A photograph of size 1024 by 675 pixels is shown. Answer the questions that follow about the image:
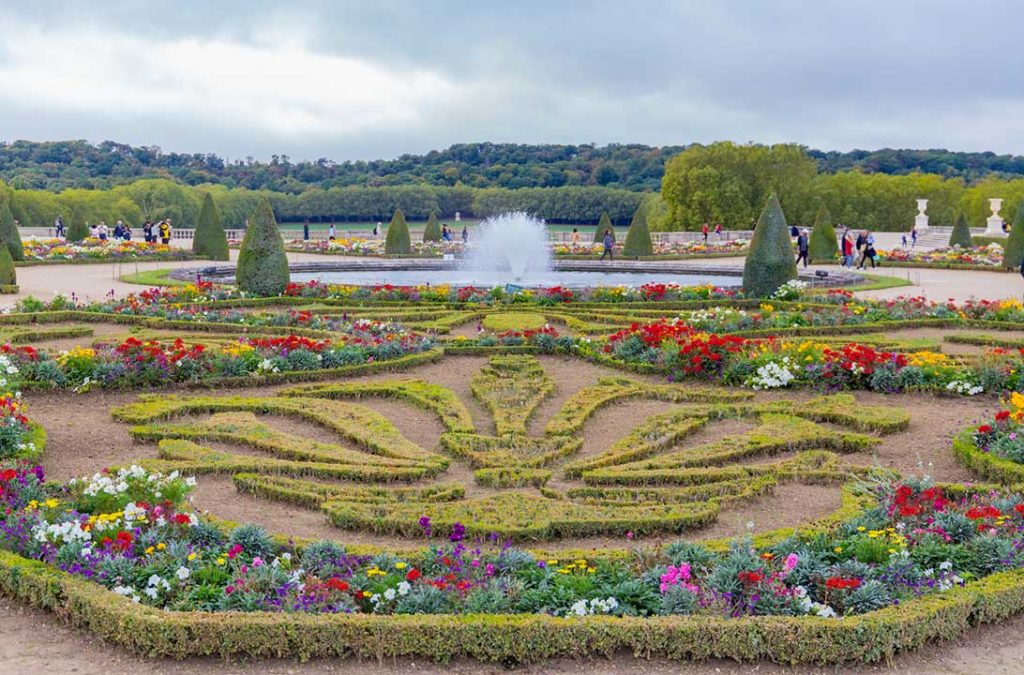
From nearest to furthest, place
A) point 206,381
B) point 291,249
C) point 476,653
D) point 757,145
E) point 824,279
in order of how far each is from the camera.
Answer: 1. point 476,653
2. point 206,381
3. point 824,279
4. point 291,249
5. point 757,145

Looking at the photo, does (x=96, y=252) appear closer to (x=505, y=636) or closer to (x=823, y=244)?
(x=823, y=244)

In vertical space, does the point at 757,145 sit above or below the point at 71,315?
above

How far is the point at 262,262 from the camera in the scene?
22812mm

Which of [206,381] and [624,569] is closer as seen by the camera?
[624,569]

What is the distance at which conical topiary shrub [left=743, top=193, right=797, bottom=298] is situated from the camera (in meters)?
23.2

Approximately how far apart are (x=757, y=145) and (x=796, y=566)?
66.8 metres

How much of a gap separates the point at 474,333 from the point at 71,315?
695 centimetres

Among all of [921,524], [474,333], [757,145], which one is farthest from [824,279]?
[757,145]

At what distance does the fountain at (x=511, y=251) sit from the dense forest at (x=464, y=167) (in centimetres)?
6431

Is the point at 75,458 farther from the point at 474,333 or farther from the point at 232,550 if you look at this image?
the point at 474,333

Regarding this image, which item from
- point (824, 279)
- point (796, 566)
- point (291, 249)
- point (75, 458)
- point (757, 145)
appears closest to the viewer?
point (796, 566)

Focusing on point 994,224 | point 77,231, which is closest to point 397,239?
point 77,231

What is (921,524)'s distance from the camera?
7.48 meters

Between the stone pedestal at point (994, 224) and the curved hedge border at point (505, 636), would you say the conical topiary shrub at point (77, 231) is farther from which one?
the stone pedestal at point (994, 224)
